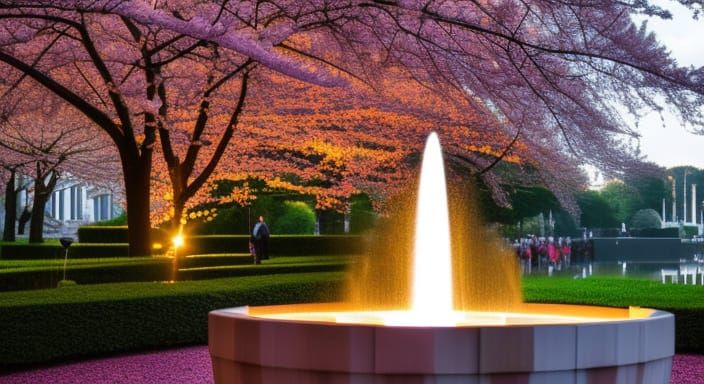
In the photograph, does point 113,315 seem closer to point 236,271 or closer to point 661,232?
point 236,271

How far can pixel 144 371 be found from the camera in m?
11.2

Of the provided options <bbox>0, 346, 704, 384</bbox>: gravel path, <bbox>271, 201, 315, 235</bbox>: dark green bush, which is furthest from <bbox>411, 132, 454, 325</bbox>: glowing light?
<bbox>271, 201, 315, 235</bbox>: dark green bush

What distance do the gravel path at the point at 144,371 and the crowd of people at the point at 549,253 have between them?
27.6 metres

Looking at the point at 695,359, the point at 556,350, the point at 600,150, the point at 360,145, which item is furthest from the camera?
the point at 360,145

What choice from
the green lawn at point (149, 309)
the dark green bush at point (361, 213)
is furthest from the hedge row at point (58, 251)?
the green lawn at point (149, 309)

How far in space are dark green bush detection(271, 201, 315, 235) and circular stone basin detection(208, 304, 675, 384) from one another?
124 feet

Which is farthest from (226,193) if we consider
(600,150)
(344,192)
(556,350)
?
(556,350)

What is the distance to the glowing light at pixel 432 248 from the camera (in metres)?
7.43

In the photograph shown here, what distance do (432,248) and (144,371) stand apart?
15.7ft

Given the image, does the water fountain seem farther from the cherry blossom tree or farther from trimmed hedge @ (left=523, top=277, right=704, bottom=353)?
the cherry blossom tree

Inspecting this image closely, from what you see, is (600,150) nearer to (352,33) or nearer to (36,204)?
(352,33)

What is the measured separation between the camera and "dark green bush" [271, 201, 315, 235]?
44.2m

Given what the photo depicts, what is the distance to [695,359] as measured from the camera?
12.5 meters

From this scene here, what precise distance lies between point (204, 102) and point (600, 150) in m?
7.48
